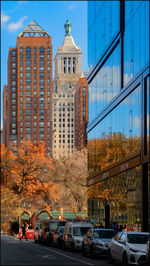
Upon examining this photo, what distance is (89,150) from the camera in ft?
215

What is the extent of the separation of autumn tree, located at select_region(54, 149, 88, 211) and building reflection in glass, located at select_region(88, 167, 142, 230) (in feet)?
62.3

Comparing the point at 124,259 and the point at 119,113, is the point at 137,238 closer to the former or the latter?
the point at 124,259

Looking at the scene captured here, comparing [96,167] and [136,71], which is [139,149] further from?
[96,167]

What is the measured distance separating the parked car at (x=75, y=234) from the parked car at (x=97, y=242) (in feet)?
11.4

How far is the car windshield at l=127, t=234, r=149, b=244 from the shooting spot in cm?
2386

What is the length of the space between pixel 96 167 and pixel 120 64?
1501 centimetres

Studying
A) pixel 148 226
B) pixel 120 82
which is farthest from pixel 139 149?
pixel 120 82

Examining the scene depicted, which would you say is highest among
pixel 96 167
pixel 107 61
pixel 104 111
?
pixel 107 61

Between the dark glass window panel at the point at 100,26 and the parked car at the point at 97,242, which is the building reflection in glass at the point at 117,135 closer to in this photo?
the dark glass window panel at the point at 100,26

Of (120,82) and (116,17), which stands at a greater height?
(116,17)

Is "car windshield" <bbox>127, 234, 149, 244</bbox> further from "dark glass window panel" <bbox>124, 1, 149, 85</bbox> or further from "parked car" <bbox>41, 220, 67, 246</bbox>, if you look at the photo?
"parked car" <bbox>41, 220, 67, 246</bbox>

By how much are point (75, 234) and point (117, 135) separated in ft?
53.0

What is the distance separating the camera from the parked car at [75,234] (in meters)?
35.0

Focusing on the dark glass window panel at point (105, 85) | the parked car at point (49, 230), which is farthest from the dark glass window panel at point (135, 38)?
the parked car at point (49, 230)
